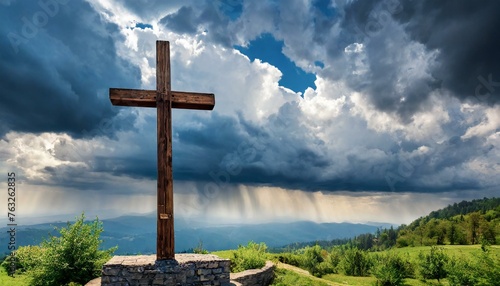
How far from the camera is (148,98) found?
10.9 metres

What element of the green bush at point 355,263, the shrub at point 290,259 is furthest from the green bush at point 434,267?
the shrub at point 290,259

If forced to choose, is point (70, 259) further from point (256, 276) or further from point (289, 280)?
point (289, 280)

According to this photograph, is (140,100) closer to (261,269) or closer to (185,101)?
(185,101)

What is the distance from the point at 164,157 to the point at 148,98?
2174 mm

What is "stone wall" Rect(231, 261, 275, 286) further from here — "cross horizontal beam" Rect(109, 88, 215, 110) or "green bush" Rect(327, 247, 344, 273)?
"green bush" Rect(327, 247, 344, 273)

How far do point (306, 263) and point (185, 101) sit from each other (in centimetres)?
2162

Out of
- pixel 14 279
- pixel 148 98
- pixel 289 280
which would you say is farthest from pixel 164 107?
pixel 289 280

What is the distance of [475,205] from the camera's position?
440ft

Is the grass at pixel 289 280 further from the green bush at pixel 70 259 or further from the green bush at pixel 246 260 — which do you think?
the green bush at pixel 70 259

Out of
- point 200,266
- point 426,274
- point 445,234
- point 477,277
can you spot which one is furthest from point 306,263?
point 445,234

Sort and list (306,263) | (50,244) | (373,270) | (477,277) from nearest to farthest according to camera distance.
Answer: (477,277), (50,244), (373,270), (306,263)

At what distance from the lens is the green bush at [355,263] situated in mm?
30062

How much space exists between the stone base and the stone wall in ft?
10.6

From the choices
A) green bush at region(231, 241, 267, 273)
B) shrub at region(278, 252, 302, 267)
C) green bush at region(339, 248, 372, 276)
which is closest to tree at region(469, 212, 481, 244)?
green bush at region(339, 248, 372, 276)
